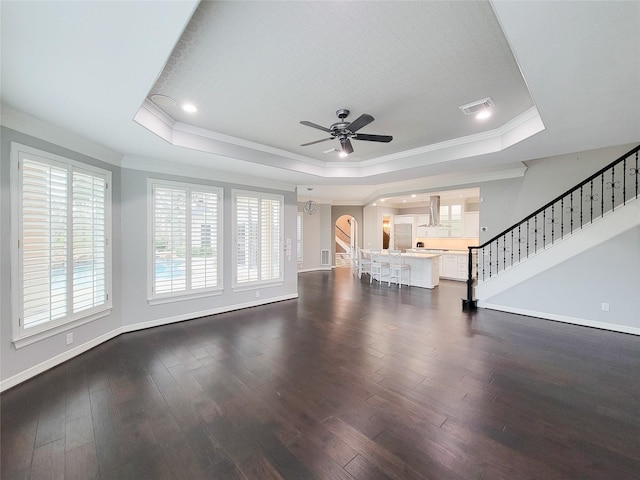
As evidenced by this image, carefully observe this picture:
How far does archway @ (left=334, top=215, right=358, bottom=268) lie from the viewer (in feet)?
40.7

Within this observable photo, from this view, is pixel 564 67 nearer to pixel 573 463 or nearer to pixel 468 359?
pixel 573 463

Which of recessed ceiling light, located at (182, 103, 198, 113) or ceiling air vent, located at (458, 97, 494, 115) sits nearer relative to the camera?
ceiling air vent, located at (458, 97, 494, 115)

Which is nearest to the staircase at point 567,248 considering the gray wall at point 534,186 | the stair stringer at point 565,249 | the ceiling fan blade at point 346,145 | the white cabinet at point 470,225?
the stair stringer at point 565,249

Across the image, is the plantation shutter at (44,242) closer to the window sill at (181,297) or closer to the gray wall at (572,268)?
the window sill at (181,297)

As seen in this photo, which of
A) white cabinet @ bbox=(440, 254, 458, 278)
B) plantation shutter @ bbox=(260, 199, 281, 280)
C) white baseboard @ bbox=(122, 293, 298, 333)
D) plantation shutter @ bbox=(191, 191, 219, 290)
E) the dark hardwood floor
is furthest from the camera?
white cabinet @ bbox=(440, 254, 458, 278)

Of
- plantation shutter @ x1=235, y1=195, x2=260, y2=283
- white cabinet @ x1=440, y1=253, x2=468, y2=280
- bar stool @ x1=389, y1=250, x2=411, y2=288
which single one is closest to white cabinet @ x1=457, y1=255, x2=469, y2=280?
white cabinet @ x1=440, y1=253, x2=468, y2=280

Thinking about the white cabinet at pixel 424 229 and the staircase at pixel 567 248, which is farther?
the white cabinet at pixel 424 229

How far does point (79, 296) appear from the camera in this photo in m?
3.22

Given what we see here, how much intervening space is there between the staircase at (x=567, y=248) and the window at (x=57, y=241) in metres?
6.30

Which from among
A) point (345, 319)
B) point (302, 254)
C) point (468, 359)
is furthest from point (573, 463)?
point (302, 254)

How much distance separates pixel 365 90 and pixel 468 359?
10.7 ft

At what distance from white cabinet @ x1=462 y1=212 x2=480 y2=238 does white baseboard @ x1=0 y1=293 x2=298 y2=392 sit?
6.44 meters

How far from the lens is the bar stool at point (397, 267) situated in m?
7.66

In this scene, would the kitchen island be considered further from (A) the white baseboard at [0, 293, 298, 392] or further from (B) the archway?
(B) the archway
